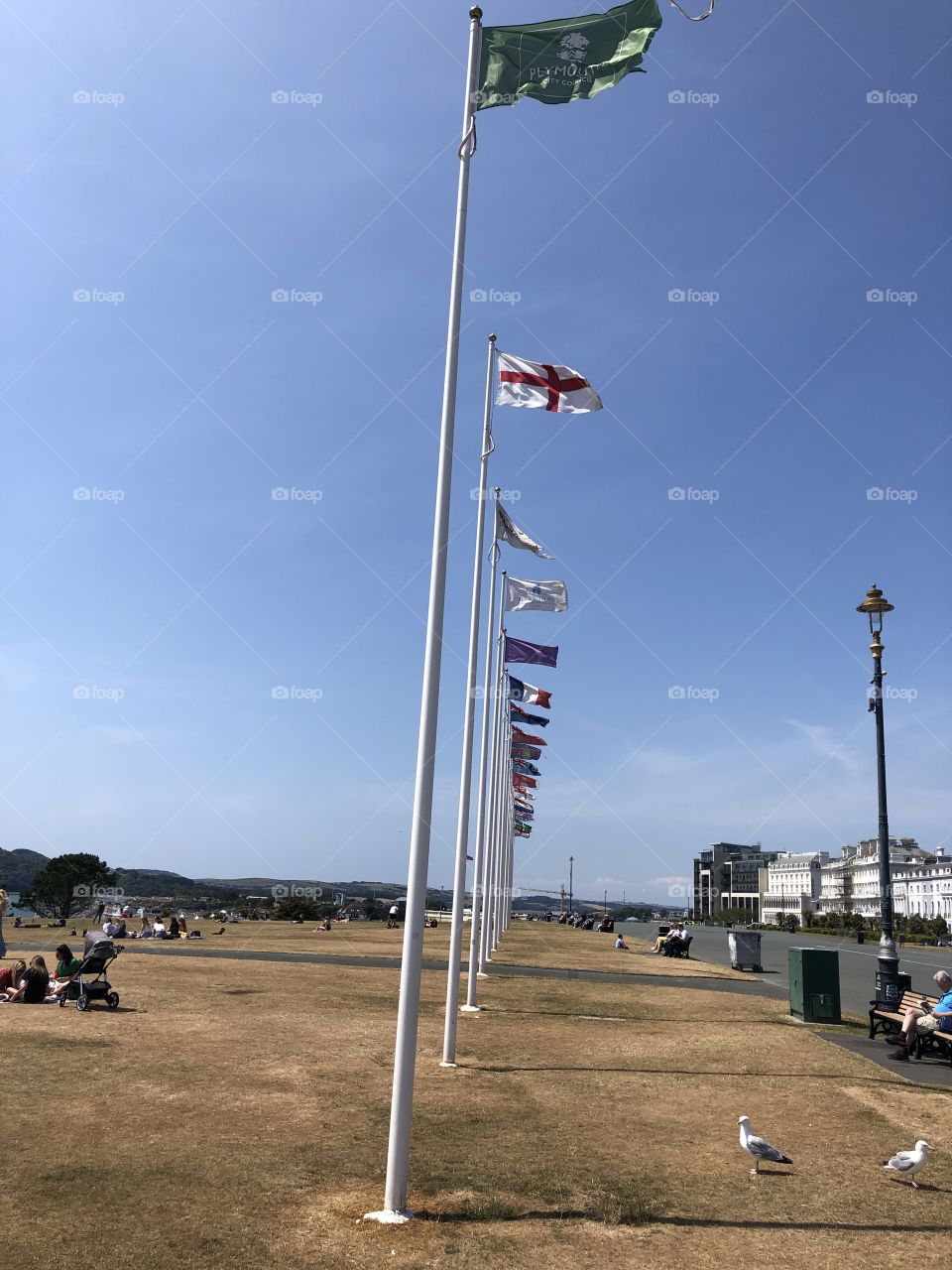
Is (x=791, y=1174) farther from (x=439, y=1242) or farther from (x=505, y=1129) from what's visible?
(x=439, y=1242)

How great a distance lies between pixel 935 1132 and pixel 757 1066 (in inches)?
143

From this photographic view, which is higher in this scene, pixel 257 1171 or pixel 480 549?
pixel 480 549

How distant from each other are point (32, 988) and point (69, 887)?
3681 inches

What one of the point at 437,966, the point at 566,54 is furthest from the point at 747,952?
the point at 566,54

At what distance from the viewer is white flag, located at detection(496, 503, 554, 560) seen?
16.0 m

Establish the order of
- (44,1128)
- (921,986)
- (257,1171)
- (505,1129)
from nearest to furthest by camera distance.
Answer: (257,1171), (44,1128), (505,1129), (921,986)

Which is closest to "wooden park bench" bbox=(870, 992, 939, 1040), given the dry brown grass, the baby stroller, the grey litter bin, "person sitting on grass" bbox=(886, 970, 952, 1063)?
"person sitting on grass" bbox=(886, 970, 952, 1063)

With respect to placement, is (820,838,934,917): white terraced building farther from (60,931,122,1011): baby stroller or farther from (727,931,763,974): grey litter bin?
(60,931,122,1011): baby stroller

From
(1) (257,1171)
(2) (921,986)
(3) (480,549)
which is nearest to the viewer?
(1) (257,1171)

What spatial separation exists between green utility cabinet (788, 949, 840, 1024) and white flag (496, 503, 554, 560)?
912 cm

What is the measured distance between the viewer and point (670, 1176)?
25.5ft

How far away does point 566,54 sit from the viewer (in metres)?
9.41

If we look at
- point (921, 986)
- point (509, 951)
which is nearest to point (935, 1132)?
point (921, 986)

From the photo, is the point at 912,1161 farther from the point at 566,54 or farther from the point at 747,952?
the point at 747,952
